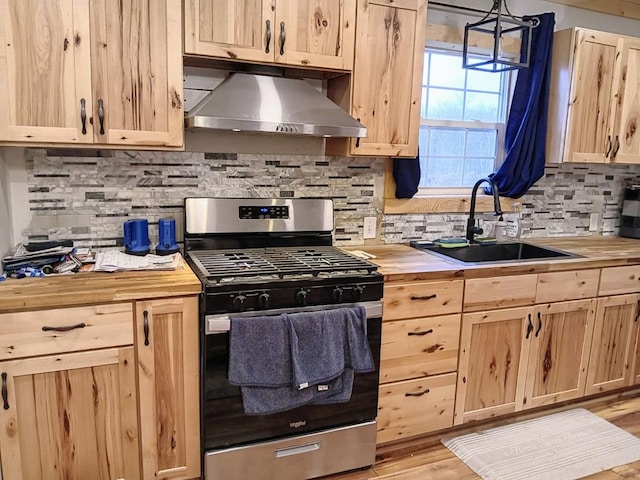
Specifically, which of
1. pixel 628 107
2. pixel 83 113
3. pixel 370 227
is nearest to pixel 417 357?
pixel 370 227

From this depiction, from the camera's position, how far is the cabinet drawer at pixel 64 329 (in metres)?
1.74

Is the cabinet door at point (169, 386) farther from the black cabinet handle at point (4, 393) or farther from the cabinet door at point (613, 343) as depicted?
the cabinet door at point (613, 343)

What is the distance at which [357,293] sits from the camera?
2.16 m

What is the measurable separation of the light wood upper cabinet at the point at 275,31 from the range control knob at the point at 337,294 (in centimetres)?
102

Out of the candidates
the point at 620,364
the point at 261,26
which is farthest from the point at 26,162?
the point at 620,364

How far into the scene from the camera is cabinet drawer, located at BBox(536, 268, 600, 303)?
2.64m

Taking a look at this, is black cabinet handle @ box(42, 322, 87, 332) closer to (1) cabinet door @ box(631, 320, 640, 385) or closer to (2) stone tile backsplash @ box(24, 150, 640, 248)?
(2) stone tile backsplash @ box(24, 150, 640, 248)

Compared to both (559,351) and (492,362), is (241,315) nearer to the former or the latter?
(492,362)

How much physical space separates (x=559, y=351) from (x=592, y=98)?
150 cm

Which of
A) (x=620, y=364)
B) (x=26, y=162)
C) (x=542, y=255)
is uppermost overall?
(x=26, y=162)

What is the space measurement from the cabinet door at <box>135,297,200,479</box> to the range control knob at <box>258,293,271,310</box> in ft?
0.81

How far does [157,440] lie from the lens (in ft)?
6.63

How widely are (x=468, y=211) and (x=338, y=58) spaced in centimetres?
132

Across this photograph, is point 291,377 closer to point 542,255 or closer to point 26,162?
point 26,162
